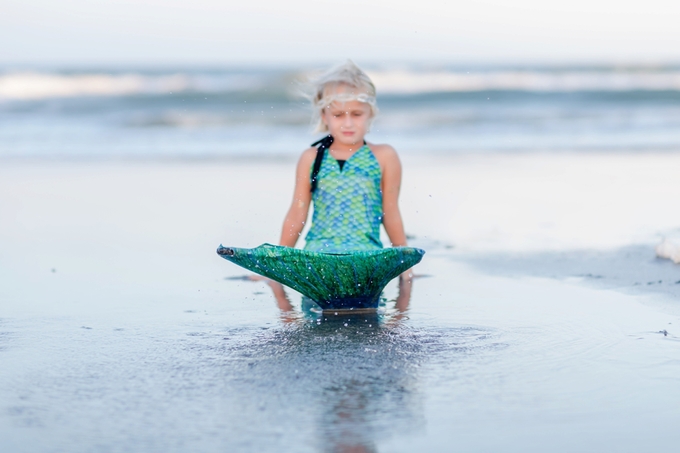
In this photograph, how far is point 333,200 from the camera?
178 inches

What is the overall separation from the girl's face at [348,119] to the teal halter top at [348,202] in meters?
0.09

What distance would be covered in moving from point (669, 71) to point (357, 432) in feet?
89.4

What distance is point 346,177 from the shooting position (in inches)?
178

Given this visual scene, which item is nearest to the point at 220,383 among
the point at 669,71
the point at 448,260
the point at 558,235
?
the point at 448,260

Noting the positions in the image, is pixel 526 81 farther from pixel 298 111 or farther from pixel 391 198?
pixel 391 198

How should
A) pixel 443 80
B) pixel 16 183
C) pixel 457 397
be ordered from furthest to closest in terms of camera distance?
pixel 443 80 < pixel 16 183 < pixel 457 397

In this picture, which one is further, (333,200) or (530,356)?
(333,200)

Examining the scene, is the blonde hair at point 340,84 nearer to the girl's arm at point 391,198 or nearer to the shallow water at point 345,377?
the girl's arm at point 391,198

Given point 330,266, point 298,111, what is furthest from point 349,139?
point 298,111

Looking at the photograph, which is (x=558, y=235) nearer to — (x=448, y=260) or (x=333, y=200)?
(x=448, y=260)

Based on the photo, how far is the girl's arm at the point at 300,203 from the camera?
15.0ft

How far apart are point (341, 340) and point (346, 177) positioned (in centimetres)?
134

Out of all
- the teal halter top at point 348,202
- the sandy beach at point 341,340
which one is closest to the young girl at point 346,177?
the teal halter top at point 348,202

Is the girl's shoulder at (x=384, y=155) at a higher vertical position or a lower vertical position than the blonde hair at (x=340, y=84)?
lower
